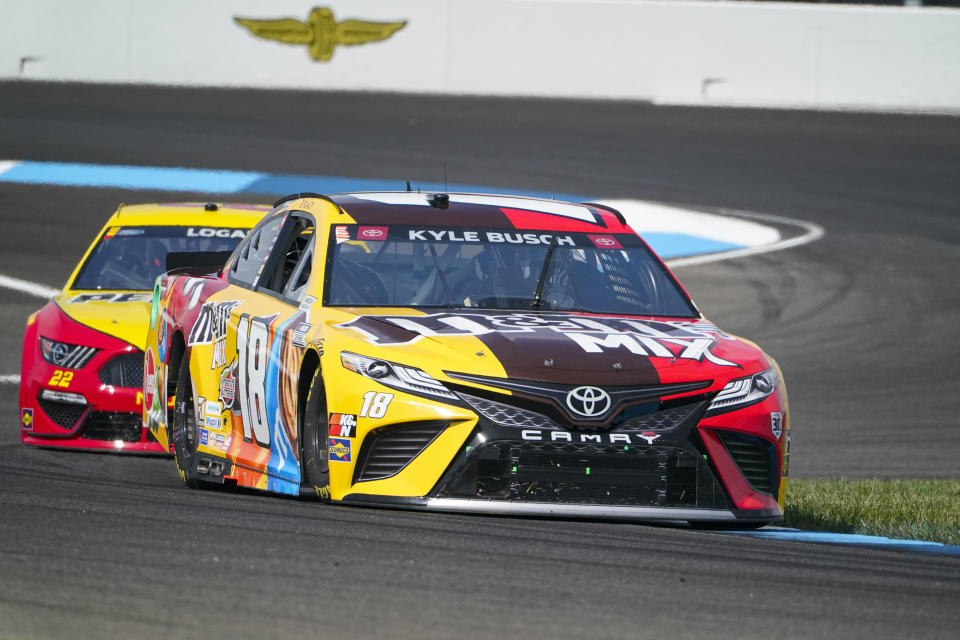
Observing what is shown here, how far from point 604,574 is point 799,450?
6932 mm

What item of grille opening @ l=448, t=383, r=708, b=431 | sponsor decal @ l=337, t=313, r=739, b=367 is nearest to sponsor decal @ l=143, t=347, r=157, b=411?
sponsor decal @ l=337, t=313, r=739, b=367

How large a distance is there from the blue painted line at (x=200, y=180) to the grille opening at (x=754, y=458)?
13.7 metres

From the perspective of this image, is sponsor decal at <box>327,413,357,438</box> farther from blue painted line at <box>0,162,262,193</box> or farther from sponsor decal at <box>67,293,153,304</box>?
blue painted line at <box>0,162,262,193</box>

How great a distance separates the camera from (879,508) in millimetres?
8492

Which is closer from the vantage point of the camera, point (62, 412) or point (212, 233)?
point (62, 412)

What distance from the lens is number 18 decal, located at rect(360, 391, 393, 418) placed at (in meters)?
6.43

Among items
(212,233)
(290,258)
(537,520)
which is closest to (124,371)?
(212,233)

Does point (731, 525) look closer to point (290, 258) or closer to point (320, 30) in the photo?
point (290, 258)

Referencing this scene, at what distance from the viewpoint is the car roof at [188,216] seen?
11539 mm

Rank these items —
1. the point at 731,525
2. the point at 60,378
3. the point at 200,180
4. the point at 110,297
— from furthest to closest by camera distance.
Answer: the point at 200,180 < the point at 110,297 < the point at 60,378 < the point at 731,525

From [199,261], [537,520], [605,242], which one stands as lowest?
[537,520]

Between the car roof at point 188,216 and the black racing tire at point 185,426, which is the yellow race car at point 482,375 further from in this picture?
the car roof at point 188,216

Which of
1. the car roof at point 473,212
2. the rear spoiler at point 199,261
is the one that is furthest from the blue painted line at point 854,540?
the rear spoiler at point 199,261

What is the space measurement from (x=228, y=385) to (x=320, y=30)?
69.2 feet
